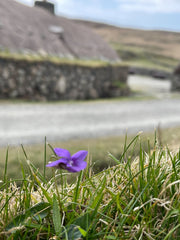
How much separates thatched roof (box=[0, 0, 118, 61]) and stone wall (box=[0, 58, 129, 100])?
0.72 meters

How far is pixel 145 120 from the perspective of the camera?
7.42 m

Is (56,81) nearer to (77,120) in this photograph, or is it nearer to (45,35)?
(45,35)

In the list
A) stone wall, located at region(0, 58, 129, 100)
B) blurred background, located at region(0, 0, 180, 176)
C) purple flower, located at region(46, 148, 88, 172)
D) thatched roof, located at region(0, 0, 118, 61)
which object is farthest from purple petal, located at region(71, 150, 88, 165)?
stone wall, located at region(0, 58, 129, 100)

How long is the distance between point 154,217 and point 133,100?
9.39 meters

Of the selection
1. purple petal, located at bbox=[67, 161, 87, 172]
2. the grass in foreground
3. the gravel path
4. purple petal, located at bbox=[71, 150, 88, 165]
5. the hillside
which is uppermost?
the hillside

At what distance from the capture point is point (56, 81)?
1000 centimetres

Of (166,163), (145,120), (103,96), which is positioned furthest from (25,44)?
(166,163)

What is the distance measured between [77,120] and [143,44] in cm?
2330

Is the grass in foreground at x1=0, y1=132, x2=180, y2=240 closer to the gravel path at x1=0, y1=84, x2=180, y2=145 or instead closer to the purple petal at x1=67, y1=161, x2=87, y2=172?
the purple petal at x1=67, y1=161, x2=87, y2=172

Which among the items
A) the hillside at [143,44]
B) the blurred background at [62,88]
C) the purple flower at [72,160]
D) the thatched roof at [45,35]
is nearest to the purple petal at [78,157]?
the purple flower at [72,160]

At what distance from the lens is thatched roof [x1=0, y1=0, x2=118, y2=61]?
916cm

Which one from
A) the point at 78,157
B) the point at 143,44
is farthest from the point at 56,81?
the point at 143,44

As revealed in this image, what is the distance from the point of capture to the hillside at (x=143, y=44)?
2542 centimetres

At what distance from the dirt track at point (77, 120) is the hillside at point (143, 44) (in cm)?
1583
